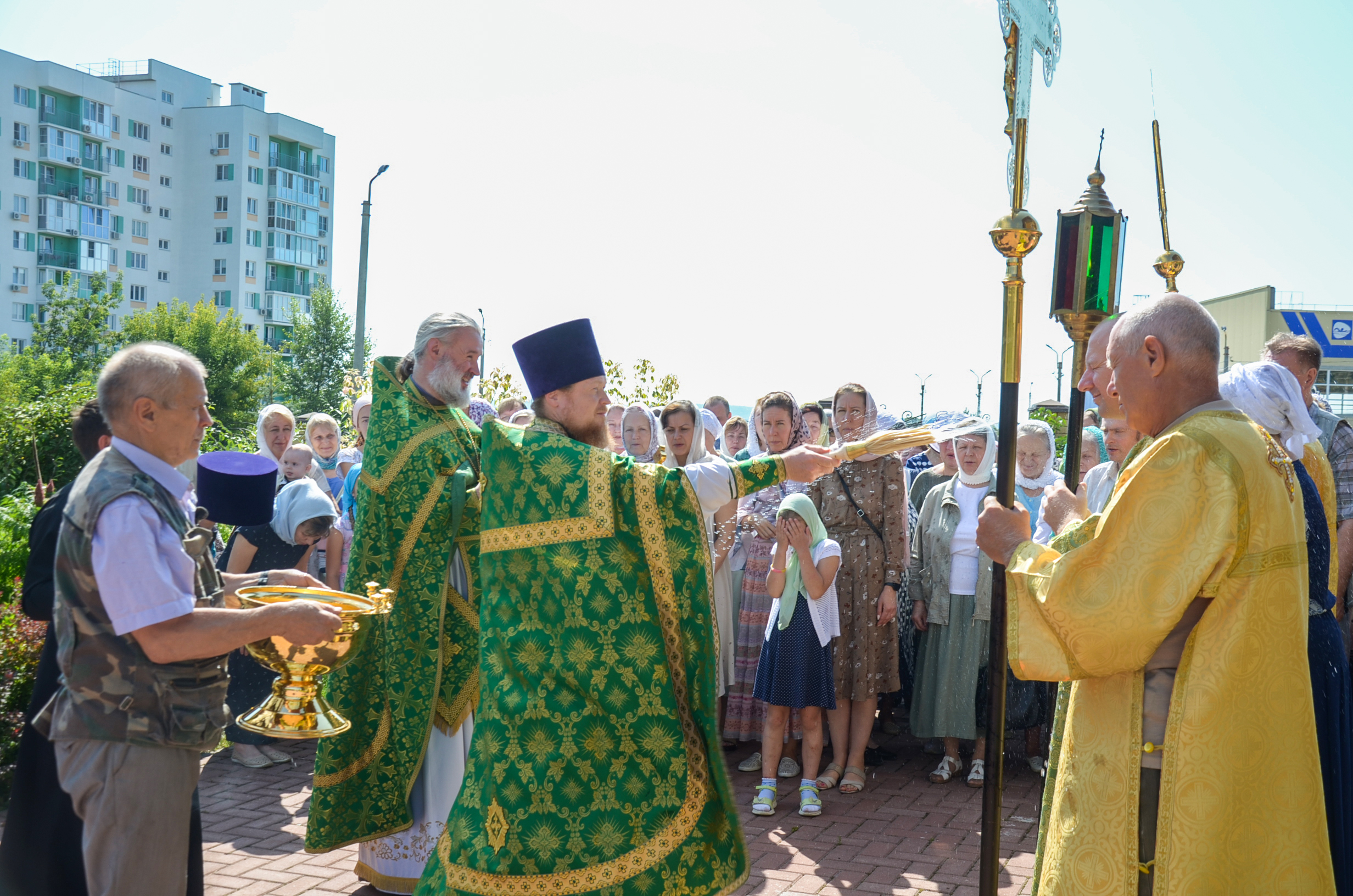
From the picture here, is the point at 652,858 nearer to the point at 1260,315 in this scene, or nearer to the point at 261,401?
the point at 261,401

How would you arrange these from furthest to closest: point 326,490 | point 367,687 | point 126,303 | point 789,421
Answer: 1. point 126,303
2. point 326,490
3. point 789,421
4. point 367,687

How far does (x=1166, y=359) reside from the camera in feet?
8.38

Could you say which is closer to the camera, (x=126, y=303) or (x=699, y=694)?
(x=699, y=694)

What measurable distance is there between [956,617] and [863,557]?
0.65 metres

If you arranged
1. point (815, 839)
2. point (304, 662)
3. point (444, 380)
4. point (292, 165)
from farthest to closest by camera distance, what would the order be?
1. point (292, 165)
2. point (815, 839)
3. point (444, 380)
4. point (304, 662)

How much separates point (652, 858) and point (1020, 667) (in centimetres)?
119

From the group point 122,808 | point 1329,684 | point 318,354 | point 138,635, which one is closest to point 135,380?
point 138,635

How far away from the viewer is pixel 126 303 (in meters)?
69.7

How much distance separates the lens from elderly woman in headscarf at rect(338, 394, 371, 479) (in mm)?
7656

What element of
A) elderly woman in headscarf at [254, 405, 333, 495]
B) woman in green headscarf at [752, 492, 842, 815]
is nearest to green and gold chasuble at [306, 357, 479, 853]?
woman in green headscarf at [752, 492, 842, 815]

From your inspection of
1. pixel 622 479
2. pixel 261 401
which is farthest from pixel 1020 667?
pixel 261 401

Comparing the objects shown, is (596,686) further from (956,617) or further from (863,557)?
(956,617)

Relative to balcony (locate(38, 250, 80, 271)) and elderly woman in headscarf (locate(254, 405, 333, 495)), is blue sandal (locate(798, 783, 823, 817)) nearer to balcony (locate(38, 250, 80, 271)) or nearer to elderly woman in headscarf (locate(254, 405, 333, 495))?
elderly woman in headscarf (locate(254, 405, 333, 495))

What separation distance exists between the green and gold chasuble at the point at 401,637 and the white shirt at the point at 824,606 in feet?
6.86
